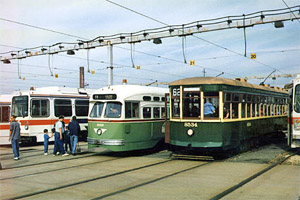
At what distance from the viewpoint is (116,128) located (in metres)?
13.7

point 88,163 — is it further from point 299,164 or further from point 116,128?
point 299,164

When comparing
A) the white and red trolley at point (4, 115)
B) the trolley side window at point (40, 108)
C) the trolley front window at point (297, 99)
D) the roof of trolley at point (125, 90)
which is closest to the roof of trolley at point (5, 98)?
the white and red trolley at point (4, 115)

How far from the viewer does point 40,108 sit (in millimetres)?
19562

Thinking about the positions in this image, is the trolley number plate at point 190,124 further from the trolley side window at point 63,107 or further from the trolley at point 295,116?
the trolley side window at point 63,107

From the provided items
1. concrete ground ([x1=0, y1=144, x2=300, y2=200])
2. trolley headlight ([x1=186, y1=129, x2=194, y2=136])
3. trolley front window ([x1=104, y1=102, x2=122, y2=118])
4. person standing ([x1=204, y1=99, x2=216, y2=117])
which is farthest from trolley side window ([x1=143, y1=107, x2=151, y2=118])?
person standing ([x1=204, y1=99, x2=216, y2=117])

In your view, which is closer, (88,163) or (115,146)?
(88,163)

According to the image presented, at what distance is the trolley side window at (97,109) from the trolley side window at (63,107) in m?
6.05

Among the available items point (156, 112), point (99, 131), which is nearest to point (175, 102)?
point (156, 112)

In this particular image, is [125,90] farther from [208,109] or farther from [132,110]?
[208,109]

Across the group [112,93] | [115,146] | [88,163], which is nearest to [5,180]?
[88,163]

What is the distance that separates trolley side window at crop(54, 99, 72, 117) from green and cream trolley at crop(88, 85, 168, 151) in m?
5.92

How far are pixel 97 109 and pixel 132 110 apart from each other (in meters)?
1.41

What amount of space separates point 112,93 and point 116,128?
4.60 feet

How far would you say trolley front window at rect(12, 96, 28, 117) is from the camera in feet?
63.4
